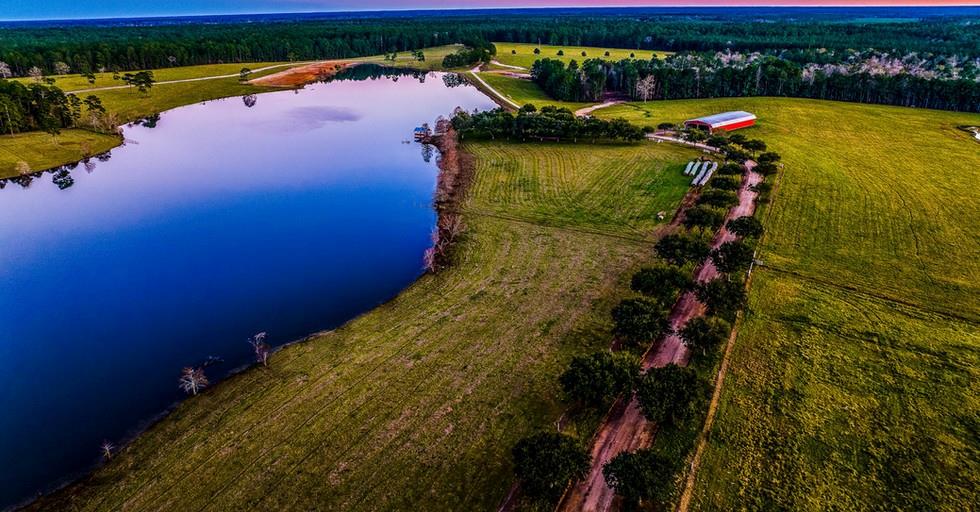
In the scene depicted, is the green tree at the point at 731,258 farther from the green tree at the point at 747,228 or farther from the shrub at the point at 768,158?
the shrub at the point at 768,158

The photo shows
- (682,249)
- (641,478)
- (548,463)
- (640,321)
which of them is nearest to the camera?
(641,478)

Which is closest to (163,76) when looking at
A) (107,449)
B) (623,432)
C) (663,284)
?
(107,449)

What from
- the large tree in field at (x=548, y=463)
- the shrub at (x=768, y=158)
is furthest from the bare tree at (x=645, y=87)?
the large tree in field at (x=548, y=463)

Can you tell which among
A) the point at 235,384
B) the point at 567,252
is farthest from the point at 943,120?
the point at 235,384

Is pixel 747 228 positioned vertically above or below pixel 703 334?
above

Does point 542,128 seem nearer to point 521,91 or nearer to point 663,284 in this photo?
point 663,284

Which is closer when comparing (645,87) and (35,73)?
(645,87)

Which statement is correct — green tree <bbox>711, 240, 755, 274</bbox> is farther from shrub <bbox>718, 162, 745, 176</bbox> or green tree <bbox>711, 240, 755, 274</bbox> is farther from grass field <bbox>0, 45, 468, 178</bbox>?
grass field <bbox>0, 45, 468, 178</bbox>
